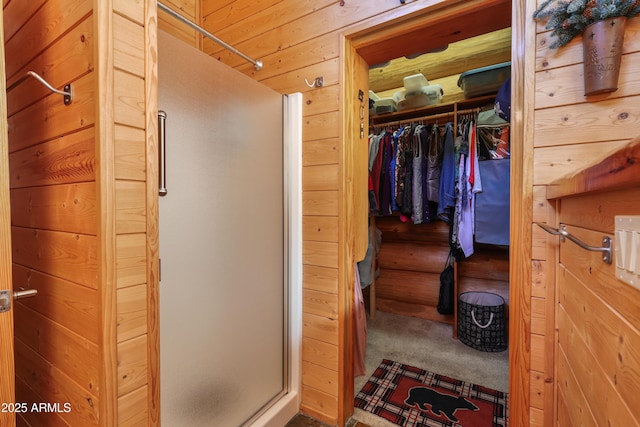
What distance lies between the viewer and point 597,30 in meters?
0.88

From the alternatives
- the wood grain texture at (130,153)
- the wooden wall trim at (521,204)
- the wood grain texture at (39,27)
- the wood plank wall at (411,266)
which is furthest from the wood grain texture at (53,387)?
the wood plank wall at (411,266)

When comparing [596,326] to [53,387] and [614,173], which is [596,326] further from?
[53,387]

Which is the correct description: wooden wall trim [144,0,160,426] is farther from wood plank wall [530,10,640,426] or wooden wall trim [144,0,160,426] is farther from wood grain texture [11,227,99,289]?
wood plank wall [530,10,640,426]

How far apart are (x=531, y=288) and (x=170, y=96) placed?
151cm

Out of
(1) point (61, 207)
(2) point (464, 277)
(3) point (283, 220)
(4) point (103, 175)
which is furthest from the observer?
(2) point (464, 277)

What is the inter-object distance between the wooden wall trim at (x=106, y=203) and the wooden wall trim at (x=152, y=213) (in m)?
0.09

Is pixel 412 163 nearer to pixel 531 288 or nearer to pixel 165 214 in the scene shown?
pixel 531 288

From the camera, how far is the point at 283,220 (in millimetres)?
1594

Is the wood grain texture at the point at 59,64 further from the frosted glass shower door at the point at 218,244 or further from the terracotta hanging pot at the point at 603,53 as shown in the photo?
the terracotta hanging pot at the point at 603,53

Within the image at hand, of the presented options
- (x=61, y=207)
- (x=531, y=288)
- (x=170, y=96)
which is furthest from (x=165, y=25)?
(x=531, y=288)

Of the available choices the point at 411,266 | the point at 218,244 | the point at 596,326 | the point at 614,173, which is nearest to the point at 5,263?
the point at 218,244

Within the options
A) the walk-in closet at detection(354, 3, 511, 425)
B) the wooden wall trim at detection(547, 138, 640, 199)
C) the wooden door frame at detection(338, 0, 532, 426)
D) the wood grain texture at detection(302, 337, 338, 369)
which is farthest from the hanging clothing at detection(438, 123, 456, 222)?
the wooden wall trim at detection(547, 138, 640, 199)

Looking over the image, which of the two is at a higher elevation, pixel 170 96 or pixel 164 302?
pixel 170 96

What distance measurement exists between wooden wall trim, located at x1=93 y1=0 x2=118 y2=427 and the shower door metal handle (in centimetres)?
18
